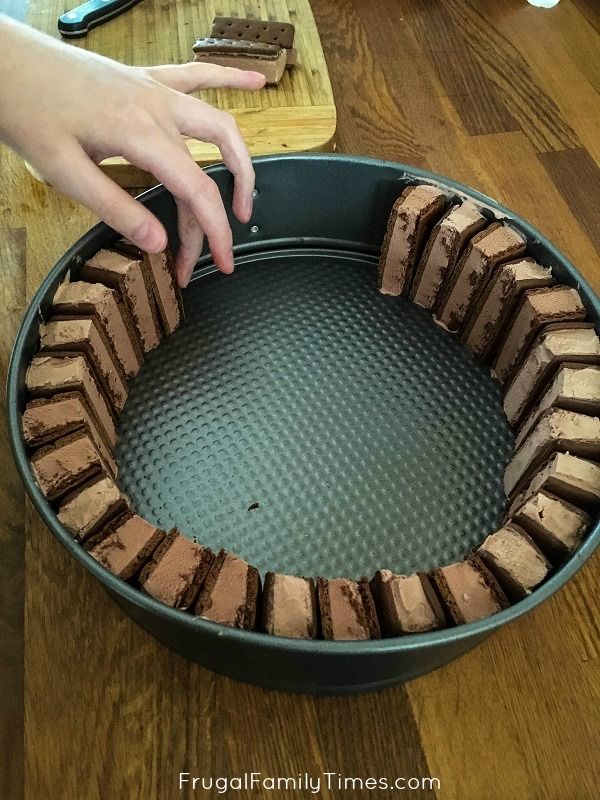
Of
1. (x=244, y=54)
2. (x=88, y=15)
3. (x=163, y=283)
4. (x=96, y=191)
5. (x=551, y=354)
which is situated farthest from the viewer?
(x=88, y=15)

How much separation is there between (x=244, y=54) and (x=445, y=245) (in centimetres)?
60

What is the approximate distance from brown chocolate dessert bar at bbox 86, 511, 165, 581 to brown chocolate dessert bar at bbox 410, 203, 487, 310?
1.90ft

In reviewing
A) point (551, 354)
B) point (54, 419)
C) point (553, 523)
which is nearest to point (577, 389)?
point (551, 354)

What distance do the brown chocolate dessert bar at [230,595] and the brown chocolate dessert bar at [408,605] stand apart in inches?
5.3

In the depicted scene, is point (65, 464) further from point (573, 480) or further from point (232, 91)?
point (232, 91)

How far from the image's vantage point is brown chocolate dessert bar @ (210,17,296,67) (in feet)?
4.54

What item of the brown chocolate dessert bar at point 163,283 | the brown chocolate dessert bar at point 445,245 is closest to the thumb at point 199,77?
the brown chocolate dessert bar at point 163,283

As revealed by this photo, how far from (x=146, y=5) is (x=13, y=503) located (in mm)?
1120

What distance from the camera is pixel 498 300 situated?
1.05 metres

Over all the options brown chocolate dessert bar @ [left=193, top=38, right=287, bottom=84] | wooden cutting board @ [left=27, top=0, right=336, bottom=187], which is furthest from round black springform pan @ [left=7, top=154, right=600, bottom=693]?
brown chocolate dessert bar @ [left=193, top=38, right=287, bottom=84]

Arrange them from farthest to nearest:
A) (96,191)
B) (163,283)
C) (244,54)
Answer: (244,54)
(163,283)
(96,191)

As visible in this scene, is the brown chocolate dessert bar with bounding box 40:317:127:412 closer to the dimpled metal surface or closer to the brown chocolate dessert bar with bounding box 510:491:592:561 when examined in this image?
the dimpled metal surface

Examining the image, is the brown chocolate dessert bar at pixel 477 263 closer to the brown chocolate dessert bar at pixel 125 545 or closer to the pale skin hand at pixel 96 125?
the pale skin hand at pixel 96 125

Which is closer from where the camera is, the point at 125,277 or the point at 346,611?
the point at 346,611
